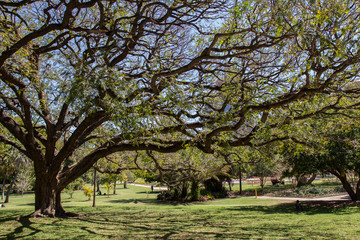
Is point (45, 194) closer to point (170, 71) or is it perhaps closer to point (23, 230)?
point (23, 230)

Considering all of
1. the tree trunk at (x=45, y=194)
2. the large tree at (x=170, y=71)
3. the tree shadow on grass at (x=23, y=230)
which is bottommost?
the tree shadow on grass at (x=23, y=230)

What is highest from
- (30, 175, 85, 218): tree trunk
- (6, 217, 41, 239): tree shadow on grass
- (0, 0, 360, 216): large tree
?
(0, 0, 360, 216): large tree

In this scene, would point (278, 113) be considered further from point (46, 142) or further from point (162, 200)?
point (162, 200)

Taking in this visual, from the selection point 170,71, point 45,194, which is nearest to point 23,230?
point 45,194

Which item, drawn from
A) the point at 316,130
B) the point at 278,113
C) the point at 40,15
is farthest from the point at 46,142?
the point at 316,130

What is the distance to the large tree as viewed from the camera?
5.68 meters

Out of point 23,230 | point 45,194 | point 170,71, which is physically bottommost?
point 23,230

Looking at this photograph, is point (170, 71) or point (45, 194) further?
point (45, 194)

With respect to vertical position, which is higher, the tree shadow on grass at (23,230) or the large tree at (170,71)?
the large tree at (170,71)

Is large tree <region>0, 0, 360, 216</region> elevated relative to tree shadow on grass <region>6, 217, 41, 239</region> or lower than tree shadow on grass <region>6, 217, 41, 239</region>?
elevated

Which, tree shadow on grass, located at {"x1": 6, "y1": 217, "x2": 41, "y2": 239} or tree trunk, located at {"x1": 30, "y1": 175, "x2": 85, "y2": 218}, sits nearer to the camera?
tree shadow on grass, located at {"x1": 6, "y1": 217, "x2": 41, "y2": 239}

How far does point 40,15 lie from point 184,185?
19460 mm

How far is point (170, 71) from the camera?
679 cm

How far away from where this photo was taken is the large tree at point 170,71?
18.6 ft
